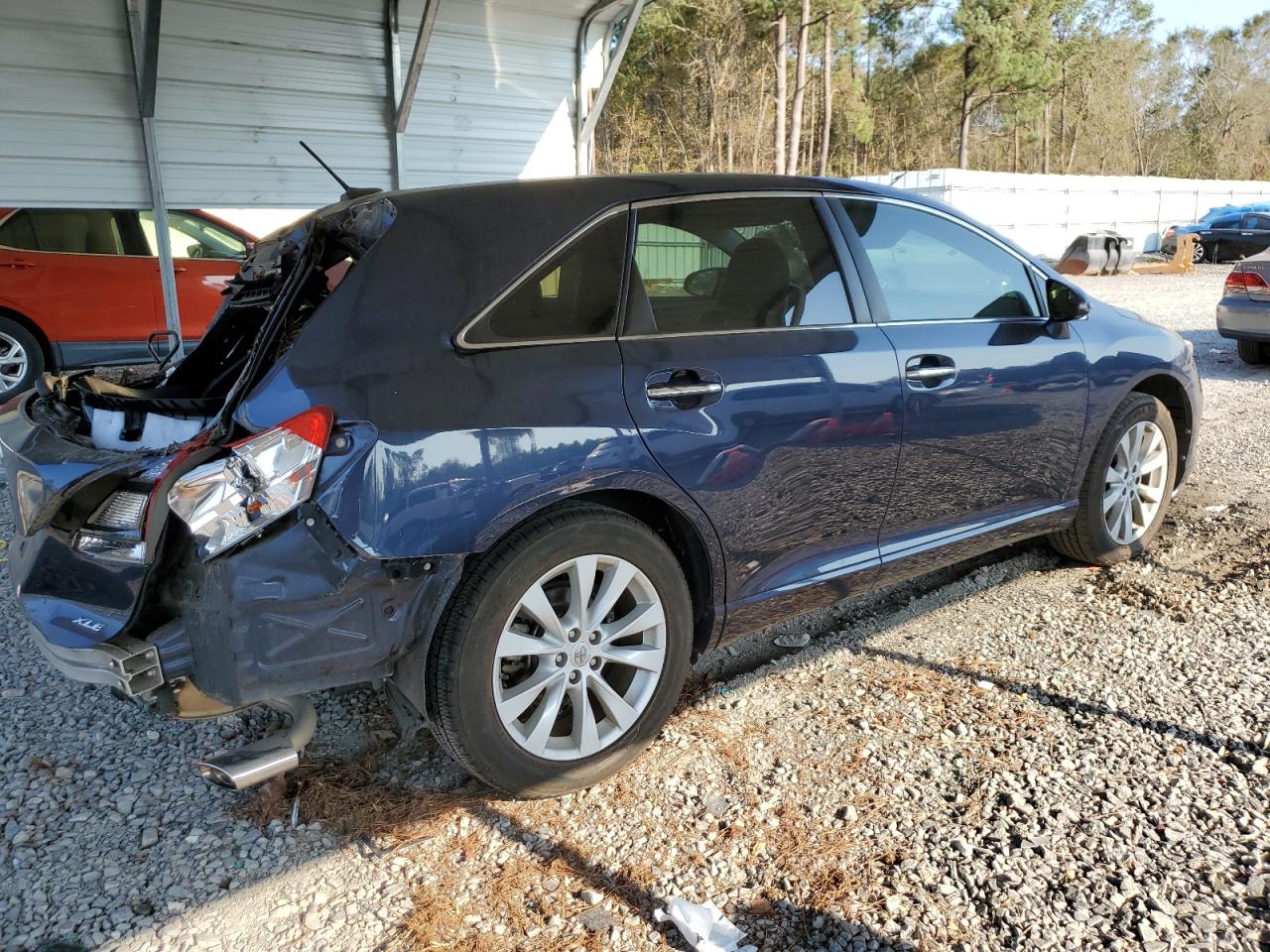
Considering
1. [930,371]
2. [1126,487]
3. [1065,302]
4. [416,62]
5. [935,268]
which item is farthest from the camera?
[416,62]

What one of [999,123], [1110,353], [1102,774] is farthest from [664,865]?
[999,123]

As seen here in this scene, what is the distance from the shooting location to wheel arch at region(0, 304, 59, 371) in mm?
8414

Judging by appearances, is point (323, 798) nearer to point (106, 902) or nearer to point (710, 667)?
point (106, 902)

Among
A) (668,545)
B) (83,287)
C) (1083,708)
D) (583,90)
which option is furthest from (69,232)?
(1083,708)

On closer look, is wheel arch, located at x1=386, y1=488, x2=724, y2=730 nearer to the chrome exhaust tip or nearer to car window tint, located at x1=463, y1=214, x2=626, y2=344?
the chrome exhaust tip

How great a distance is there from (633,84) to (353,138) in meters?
22.5

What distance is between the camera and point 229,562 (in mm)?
2232

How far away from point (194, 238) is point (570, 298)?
26.2 feet

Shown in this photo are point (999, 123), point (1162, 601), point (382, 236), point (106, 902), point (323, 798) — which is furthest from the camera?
point (999, 123)

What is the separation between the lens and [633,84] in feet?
93.9

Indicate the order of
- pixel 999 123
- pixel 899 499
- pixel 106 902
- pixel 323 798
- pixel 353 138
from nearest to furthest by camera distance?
pixel 106 902, pixel 323 798, pixel 899 499, pixel 353 138, pixel 999 123

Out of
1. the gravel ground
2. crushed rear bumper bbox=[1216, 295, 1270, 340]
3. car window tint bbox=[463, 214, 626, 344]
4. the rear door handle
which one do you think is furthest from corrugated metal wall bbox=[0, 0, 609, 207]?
crushed rear bumper bbox=[1216, 295, 1270, 340]

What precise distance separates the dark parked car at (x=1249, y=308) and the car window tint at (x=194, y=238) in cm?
975

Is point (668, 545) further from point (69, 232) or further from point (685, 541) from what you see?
point (69, 232)
